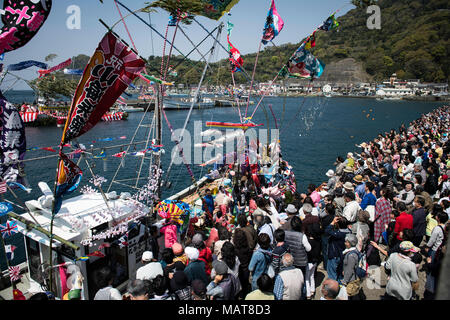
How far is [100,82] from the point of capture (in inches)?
184

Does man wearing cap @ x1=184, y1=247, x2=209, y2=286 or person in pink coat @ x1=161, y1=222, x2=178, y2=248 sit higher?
man wearing cap @ x1=184, y1=247, x2=209, y2=286

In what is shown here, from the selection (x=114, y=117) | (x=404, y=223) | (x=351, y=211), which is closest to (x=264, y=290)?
(x=351, y=211)

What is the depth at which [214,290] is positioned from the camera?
411cm

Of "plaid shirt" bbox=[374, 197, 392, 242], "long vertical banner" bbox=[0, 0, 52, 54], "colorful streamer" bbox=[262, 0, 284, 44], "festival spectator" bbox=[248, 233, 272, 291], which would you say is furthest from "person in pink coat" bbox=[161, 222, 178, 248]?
"colorful streamer" bbox=[262, 0, 284, 44]

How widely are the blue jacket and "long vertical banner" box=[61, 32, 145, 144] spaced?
4.86 m

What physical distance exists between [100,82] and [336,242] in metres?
5.24

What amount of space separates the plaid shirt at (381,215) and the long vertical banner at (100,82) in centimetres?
650

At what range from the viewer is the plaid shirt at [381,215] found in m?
6.79

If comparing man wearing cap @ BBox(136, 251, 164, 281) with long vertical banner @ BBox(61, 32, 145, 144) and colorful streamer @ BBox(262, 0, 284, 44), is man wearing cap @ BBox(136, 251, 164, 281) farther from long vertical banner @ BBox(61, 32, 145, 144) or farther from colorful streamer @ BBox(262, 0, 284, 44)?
colorful streamer @ BBox(262, 0, 284, 44)

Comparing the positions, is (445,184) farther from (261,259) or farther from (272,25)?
(272,25)

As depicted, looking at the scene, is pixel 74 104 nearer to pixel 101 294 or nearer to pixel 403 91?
pixel 101 294

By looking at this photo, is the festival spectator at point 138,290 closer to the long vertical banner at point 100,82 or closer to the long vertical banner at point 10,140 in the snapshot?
the long vertical banner at point 100,82

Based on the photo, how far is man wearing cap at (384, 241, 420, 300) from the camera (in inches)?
165
